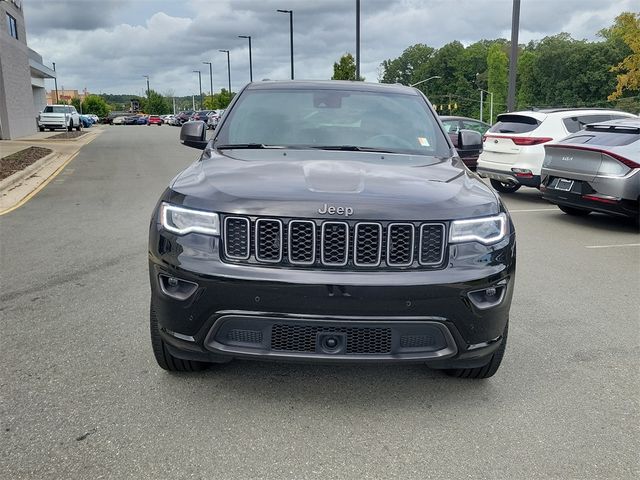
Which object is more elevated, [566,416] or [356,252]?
[356,252]

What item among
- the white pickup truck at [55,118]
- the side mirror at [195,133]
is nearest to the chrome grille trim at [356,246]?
the side mirror at [195,133]

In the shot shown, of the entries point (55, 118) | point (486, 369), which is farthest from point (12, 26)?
point (486, 369)

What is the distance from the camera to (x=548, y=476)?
2.66 m

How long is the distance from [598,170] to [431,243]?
642 centimetres

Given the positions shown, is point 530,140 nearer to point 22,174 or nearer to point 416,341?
point 416,341

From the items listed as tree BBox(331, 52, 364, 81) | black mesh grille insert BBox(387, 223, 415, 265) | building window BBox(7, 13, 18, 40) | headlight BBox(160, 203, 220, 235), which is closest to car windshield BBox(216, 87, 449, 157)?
headlight BBox(160, 203, 220, 235)

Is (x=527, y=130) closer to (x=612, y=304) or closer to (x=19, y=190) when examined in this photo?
(x=612, y=304)

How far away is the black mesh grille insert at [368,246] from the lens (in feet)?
9.50

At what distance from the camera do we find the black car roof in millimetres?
4750

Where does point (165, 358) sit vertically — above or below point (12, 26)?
below

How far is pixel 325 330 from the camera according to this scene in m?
2.89

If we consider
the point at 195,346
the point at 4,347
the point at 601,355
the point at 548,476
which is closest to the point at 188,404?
the point at 195,346

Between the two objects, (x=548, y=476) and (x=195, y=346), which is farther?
(x=195, y=346)

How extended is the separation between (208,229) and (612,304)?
3811mm
